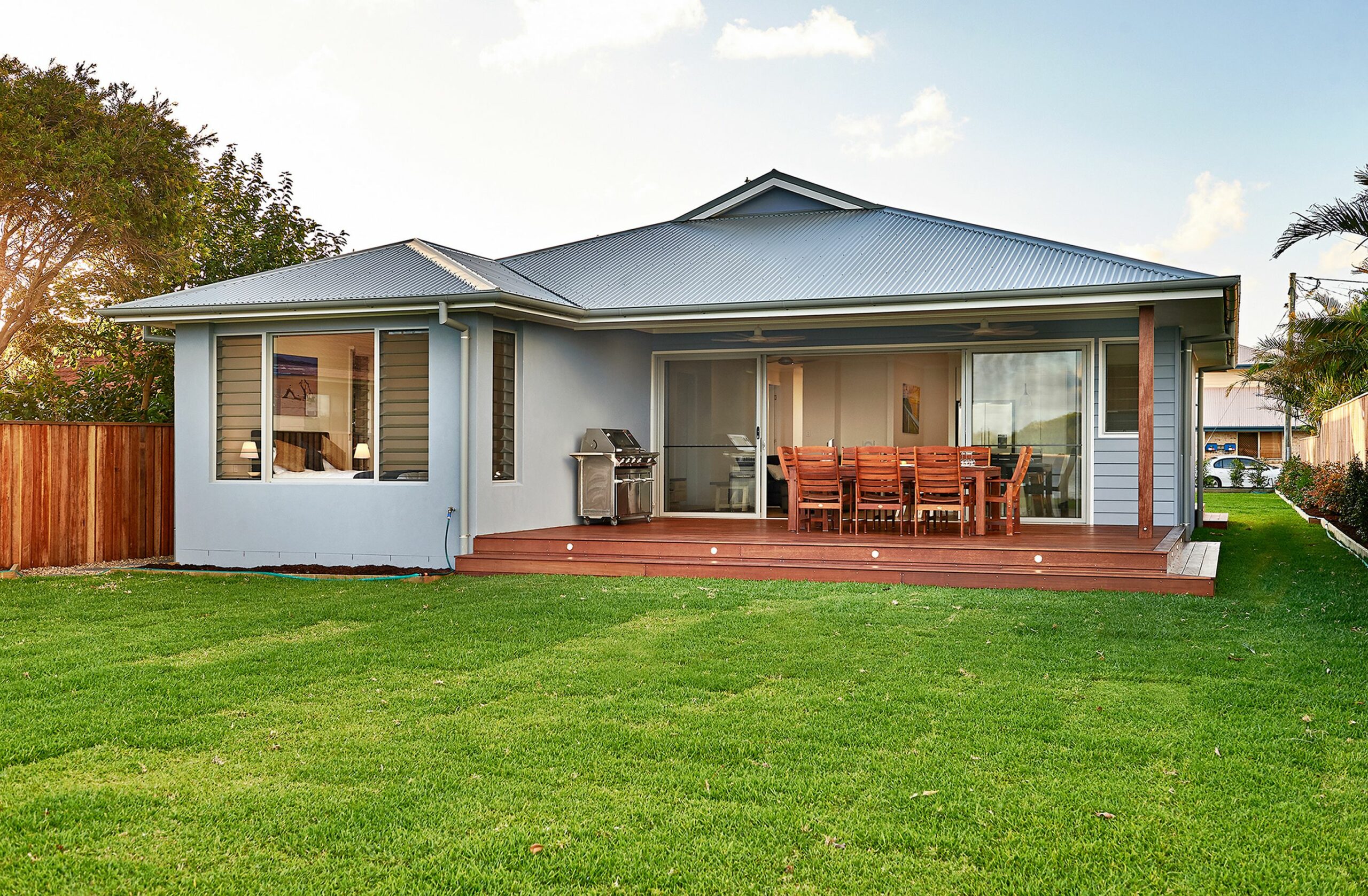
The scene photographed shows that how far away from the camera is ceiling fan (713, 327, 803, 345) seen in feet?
41.4

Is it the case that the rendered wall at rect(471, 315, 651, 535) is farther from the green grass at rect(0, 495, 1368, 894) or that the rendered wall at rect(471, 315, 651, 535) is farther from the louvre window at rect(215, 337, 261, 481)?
the green grass at rect(0, 495, 1368, 894)

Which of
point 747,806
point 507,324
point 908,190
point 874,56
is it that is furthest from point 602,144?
point 747,806

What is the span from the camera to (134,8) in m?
15.4

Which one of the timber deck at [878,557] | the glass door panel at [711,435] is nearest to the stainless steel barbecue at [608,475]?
the timber deck at [878,557]

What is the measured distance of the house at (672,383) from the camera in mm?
10094

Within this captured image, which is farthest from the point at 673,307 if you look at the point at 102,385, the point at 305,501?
the point at 102,385

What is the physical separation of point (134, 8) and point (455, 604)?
1237 centimetres

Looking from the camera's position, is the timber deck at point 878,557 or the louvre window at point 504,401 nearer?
the timber deck at point 878,557

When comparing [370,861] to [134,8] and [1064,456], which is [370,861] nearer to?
[1064,456]

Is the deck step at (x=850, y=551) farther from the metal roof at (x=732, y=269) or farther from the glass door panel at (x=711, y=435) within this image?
the glass door panel at (x=711, y=435)

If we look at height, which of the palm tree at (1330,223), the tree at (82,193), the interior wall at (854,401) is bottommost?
the interior wall at (854,401)

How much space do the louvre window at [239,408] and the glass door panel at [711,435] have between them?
482cm

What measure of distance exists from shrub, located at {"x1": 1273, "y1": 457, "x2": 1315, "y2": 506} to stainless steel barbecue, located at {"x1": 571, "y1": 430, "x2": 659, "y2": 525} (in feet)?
46.7

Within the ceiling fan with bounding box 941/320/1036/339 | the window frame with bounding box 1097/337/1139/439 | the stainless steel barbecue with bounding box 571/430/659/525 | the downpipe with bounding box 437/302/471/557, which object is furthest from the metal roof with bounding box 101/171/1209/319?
the stainless steel barbecue with bounding box 571/430/659/525
